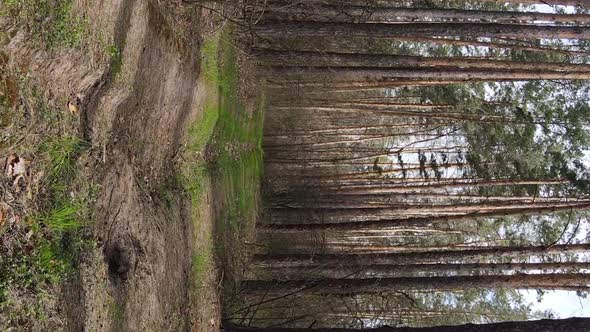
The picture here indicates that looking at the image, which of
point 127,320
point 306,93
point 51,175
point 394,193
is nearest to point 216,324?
point 127,320

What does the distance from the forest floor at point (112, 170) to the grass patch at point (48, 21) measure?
13mm

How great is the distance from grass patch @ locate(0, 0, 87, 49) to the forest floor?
0.04 feet

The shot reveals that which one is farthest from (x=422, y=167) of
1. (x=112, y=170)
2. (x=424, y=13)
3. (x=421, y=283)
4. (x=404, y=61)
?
(x=112, y=170)

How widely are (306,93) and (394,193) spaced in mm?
4790

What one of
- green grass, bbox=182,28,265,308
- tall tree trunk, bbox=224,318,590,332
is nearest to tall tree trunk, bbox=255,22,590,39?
green grass, bbox=182,28,265,308

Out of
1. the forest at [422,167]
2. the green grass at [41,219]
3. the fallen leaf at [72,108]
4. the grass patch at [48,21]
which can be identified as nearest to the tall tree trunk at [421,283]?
the forest at [422,167]

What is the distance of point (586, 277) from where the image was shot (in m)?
8.19

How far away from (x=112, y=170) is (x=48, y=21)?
1.95 meters

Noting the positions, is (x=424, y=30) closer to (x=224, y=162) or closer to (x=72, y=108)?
(x=224, y=162)

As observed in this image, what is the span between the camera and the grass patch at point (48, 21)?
15.5 feet

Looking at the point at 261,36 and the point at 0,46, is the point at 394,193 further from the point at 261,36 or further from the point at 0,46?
the point at 0,46

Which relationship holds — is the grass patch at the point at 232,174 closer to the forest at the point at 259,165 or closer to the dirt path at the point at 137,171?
the forest at the point at 259,165

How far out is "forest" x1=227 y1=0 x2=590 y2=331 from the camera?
10086mm

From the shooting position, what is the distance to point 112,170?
6.57m
